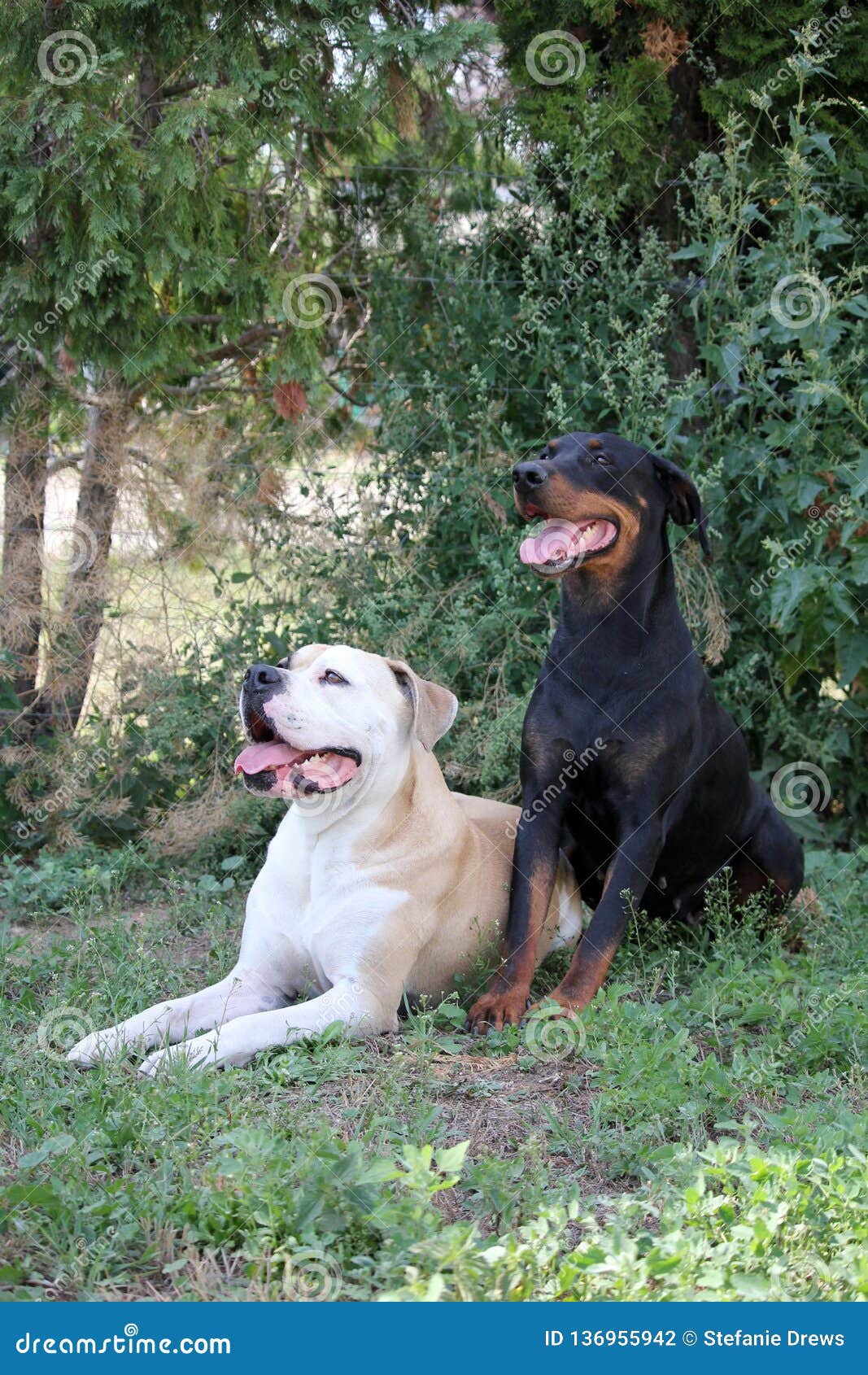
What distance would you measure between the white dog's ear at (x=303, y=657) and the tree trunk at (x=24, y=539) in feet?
6.90

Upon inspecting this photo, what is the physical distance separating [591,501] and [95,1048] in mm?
2081

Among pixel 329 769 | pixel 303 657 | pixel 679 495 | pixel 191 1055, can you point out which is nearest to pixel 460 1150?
pixel 191 1055

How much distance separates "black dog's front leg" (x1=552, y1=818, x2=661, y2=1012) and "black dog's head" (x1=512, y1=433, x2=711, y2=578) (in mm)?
837

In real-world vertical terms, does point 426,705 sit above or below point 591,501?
below

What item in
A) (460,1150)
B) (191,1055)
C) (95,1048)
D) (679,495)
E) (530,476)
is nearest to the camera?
(460,1150)

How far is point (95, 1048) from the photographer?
133 inches

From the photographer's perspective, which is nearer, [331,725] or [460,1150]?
[460,1150]

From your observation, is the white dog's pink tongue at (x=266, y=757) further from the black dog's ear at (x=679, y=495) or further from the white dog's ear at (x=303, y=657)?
the black dog's ear at (x=679, y=495)

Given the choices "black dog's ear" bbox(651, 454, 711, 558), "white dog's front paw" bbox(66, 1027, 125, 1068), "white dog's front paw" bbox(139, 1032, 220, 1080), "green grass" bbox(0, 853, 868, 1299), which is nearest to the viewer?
"green grass" bbox(0, 853, 868, 1299)

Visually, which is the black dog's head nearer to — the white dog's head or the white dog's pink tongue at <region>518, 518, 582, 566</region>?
the white dog's pink tongue at <region>518, 518, 582, 566</region>

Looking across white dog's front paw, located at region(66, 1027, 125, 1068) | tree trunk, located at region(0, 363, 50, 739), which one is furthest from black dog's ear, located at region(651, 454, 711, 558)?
tree trunk, located at region(0, 363, 50, 739)

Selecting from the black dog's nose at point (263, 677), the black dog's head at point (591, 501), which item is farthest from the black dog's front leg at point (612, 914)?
the black dog's nose at point (263, 677)

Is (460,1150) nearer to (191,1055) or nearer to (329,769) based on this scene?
(191,1055)

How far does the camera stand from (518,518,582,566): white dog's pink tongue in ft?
13.1
